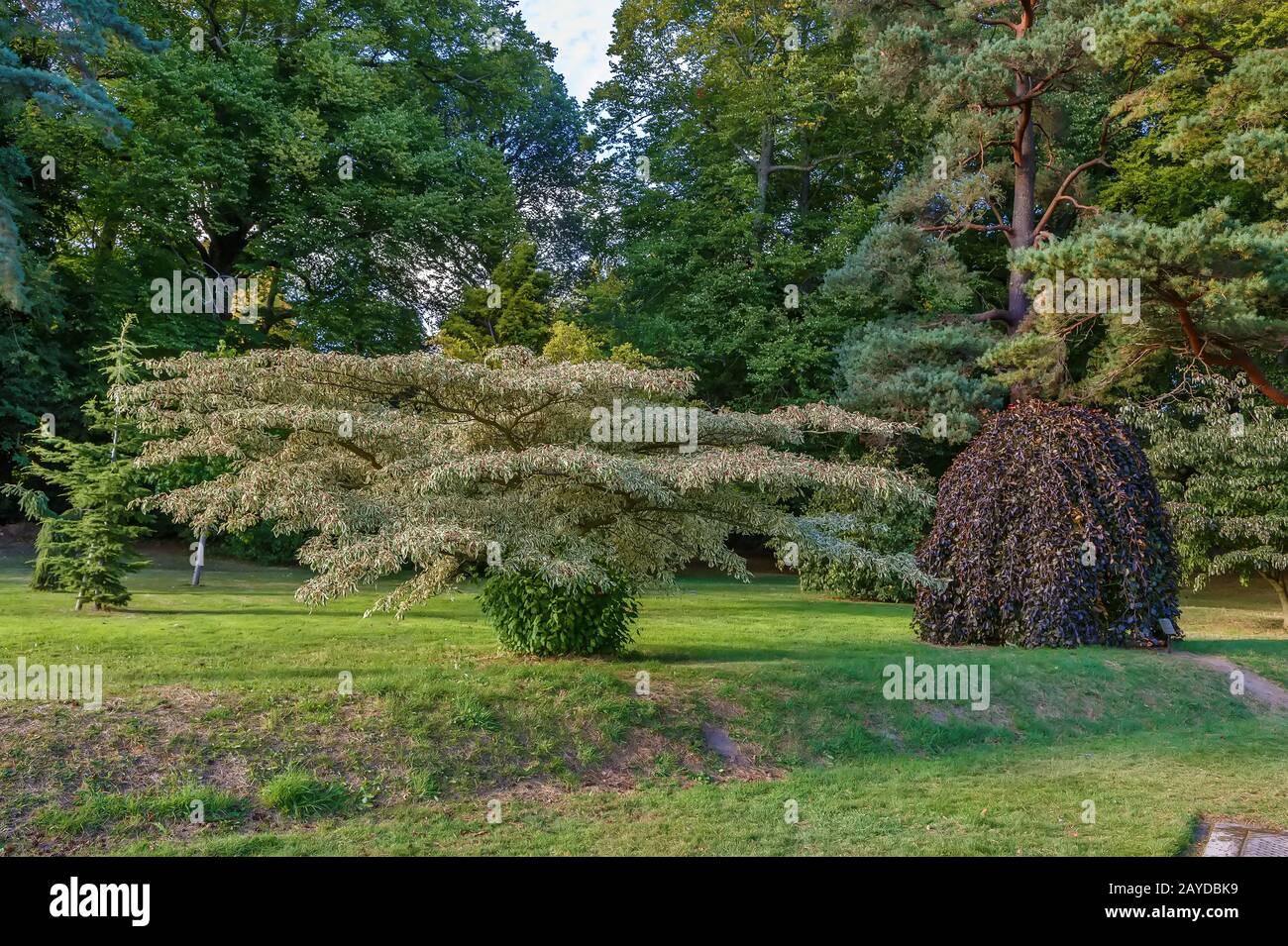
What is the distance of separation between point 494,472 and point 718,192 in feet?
69.4

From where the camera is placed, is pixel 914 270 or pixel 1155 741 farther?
pixel 914 270

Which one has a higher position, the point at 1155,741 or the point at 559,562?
the point at 559,562

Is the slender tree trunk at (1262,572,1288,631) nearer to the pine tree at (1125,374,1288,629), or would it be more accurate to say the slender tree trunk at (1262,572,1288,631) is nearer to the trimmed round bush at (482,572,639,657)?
the pine tree at (1125,374,1288,629)

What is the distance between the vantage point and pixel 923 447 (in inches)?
902

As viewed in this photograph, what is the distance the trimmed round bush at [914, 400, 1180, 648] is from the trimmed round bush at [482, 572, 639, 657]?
14.3 ft

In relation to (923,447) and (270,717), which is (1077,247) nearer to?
(923,447)

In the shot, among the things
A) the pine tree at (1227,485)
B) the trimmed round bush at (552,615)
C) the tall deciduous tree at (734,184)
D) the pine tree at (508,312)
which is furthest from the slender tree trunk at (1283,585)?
the pine tree at (508,312)

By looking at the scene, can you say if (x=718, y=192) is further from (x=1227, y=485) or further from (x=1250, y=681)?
(x=1250, y=681)

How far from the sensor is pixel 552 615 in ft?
29.2

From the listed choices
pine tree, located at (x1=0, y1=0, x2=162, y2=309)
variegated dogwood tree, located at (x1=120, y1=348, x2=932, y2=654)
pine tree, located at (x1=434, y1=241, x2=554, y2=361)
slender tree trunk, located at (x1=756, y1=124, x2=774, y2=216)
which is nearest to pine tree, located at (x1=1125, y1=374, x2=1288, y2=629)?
variegated dogwood tree, located at (x1=120, y1=348, x2=932, y2=654)

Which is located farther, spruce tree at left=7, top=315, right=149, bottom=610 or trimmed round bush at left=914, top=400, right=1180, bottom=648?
spruce tree at left=7, top=315, right=149, bottom=610

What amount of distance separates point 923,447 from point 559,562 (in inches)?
678

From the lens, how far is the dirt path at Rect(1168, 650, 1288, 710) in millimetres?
10070

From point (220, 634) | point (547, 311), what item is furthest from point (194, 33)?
point (220, 634)
